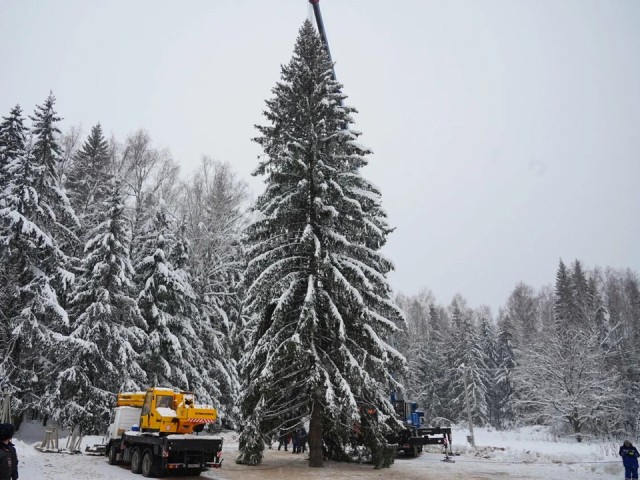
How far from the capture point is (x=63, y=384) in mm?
23031

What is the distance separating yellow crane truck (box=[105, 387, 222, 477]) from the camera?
15.2m

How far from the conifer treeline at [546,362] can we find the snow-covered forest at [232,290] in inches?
15.5

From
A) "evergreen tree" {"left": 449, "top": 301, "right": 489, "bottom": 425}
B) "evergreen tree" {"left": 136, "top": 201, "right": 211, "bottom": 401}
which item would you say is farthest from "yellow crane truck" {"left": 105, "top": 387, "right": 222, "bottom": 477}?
"evergreen tree" {"left": 449, "top": 301, "right": 489, "bottom": 425}

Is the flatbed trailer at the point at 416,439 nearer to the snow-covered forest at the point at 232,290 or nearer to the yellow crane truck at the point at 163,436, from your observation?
the snow-covered forest at the point at 232,290

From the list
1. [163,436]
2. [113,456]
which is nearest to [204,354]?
[113,456]

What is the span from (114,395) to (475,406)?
1803 inches

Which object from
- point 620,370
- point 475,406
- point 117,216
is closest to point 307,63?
point 117,216

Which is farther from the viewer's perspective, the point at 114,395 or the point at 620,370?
the point at 620,370

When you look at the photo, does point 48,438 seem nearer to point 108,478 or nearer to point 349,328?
point 108,478

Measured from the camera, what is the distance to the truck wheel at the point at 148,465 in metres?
15.6

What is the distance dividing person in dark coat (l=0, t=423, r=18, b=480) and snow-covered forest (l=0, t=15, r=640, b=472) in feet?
32.7

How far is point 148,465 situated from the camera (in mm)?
15812

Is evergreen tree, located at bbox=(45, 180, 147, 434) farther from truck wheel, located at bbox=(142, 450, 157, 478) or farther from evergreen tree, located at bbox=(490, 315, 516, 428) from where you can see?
evergreen tree, located at bbox=(490, 315, 516, 428)

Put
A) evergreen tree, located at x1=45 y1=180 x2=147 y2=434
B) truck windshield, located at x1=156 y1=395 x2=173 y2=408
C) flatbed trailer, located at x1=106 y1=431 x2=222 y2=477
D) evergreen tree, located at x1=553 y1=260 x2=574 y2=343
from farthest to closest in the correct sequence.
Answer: evergreen tree, located at x1=553 y1=260 x2=574 y2=343, evergreen tree, located at x1=45 y1=180 x2=147 y2=434, truck windshield, located at x1=156 y1=395 x2=173 y2=408, flatbed trailer, located at x1=106 y1=431 x2=222 y2=477
